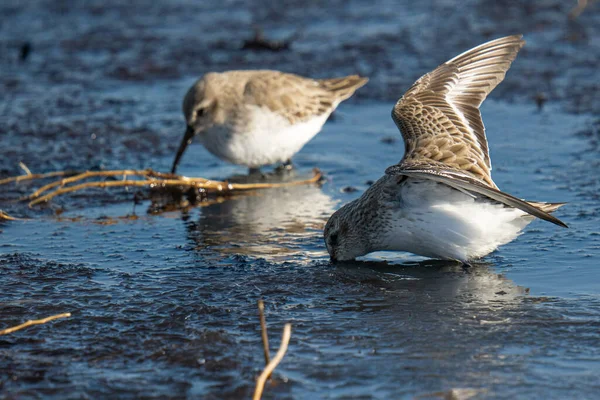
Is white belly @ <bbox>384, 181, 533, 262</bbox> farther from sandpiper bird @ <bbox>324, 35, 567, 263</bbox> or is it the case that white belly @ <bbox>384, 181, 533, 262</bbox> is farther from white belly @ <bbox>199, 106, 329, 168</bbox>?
white belly @ <bbox>199, 106, 329, 168</bbox>

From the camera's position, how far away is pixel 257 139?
28.9ft

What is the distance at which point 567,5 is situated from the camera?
14.3m

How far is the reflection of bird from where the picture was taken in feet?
22.6

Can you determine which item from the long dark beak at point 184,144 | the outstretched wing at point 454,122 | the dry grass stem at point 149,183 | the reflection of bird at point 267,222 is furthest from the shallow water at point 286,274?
the outstretched wing at point 454,122

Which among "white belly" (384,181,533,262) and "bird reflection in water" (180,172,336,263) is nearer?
"white belly" (384,181,533,262)

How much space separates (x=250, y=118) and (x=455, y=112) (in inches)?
92.6

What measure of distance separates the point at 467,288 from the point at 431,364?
4.08 ft

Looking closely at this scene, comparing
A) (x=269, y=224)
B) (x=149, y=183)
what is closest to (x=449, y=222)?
(x=269, y=224)

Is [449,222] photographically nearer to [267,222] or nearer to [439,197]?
[439,197]

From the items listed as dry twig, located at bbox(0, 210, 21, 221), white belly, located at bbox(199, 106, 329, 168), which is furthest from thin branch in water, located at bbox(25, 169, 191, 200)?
white belly, located at bbox(199, 106, 329, 168)

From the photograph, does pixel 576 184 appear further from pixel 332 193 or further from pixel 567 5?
pixel 567 5

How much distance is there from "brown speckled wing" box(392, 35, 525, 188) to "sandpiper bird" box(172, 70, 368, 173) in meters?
1.80

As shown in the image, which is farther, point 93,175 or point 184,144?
point 184,144

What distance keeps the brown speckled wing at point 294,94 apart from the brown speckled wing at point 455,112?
5.83 feet
